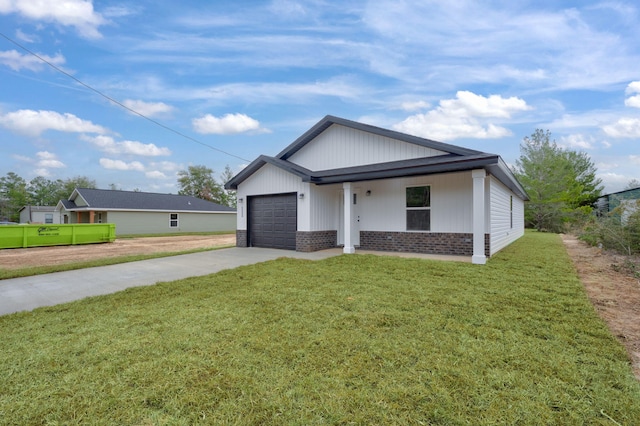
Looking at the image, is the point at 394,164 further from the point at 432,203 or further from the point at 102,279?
the point at 102,279

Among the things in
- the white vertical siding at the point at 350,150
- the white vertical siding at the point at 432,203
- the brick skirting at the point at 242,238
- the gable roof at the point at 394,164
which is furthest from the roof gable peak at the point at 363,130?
the brick skirting at the point at 242,238

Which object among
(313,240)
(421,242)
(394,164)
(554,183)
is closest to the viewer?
(394,164)

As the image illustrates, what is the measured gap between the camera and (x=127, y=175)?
3262 cm

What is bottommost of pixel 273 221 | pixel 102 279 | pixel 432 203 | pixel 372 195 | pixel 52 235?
pixel 102 279

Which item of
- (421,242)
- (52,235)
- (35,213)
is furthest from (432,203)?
(35,213)

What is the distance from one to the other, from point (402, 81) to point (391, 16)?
437 centimetres

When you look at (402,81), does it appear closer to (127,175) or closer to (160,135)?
(160,135)

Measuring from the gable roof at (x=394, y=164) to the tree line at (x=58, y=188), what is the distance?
122 ft

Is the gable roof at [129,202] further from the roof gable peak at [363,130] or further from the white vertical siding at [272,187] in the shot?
the roof gable peak at [363,130]

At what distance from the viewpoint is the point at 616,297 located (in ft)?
16.5

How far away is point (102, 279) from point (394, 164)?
842cm

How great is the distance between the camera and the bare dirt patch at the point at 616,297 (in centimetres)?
335

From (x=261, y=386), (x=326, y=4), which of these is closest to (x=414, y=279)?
(x=261, y=386)

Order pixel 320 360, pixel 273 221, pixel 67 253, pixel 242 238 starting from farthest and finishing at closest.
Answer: pixel 242 238
pixel 67 253
pixel 273 221
pixel 320 360
